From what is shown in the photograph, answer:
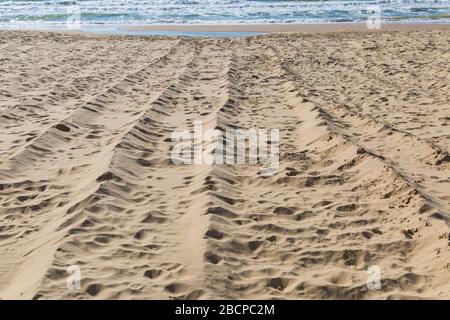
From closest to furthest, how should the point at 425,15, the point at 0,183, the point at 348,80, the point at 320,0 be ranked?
the point at 0,183, the point at 348,80, the point at 425,15, the point at 320,0

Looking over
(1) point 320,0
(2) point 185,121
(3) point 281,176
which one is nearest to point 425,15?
(1) point 320,0

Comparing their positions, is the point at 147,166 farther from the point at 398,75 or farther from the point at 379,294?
the point at 398,75

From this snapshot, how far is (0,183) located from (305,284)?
127 inches

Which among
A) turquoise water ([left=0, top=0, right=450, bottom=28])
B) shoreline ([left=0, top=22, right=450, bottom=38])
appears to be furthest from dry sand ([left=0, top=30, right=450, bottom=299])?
turquoise water ([left=0, top=0, right=450, bottom=28])

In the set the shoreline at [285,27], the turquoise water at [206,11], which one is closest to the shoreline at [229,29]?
the shoreline at [285,27]

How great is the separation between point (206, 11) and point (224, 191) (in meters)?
25.1

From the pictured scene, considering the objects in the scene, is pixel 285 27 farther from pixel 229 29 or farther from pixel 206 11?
pixel 206 11

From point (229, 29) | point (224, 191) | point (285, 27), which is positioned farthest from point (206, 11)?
point (224, 191)

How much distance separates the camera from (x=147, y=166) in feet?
20.6

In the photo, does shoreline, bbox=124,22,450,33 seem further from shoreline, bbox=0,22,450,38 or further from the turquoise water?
the turquoise water

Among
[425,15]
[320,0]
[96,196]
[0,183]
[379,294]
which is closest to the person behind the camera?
[379,294]

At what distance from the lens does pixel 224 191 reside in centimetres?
550

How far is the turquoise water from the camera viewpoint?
1032 inches

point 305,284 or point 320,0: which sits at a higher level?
point 320,0
